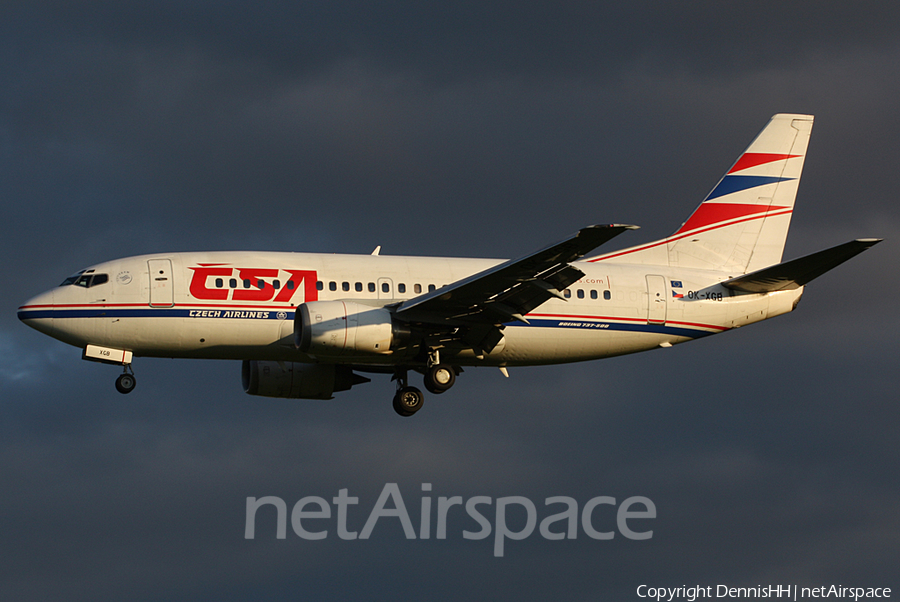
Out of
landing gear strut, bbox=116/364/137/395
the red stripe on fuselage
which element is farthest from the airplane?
the red stripe on fuselage

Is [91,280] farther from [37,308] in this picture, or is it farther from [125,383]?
[125,383]

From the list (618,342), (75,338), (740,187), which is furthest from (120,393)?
(740,187)

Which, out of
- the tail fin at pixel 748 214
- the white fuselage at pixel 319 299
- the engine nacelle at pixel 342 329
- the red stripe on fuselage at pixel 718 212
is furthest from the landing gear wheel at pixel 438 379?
the red stripe on fuselage at pixel 718 212

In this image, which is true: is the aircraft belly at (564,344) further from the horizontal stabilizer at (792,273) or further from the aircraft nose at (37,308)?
the aircraft nose at (37,308)

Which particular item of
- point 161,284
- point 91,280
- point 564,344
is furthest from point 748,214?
point 91,280

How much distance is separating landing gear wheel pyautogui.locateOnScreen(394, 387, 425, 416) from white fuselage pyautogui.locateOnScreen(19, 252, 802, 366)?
1496 millimetres

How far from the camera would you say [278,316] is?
36500 millimetres

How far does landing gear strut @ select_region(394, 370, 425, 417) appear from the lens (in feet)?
128

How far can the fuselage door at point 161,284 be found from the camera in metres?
36.0

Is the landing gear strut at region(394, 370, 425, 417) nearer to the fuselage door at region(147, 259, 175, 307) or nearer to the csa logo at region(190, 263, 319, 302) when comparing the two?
the csa logo at region(190, 263, 319, 302)

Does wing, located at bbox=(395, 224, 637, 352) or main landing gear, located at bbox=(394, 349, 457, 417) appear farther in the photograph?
main landing gear, located at bbox=(394, 349, 457, 417)

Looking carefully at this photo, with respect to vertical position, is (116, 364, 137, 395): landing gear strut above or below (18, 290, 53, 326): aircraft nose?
below

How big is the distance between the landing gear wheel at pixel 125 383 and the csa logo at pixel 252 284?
3.31 metres

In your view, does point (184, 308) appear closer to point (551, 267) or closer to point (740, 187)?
point (551, 267)
